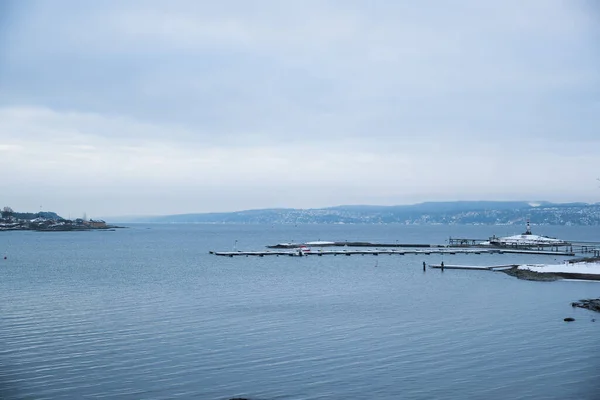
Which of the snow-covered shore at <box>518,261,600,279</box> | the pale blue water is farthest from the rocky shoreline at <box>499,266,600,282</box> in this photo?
the pale blue water

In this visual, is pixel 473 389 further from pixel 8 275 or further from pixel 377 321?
pixel 8 275

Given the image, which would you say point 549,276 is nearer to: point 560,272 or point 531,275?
point 560,272

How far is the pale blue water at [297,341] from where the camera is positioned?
75.7ft

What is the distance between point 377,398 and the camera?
2177 cm

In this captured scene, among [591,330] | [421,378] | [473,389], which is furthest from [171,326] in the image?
A: [591,330]

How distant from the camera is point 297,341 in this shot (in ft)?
101

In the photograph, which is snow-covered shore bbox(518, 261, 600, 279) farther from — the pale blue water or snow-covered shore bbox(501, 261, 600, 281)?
the pale blue water

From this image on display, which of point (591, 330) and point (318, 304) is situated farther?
point (318, 304)

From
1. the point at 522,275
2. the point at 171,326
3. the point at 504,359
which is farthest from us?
the point at 522,275

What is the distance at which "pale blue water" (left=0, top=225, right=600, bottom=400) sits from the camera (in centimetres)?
2308

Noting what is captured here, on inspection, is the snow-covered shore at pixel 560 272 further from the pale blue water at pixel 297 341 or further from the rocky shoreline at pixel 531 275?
the pale blue water at pixel 297 341

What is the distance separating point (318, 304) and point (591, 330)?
18849 millimetres

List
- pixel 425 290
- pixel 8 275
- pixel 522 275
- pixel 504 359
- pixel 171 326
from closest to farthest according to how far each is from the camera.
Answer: pixel 504 359, pixel 171 326, pixel 425 290, pixel 522 275, pixel 8 275

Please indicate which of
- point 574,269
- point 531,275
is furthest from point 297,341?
point 574,269
